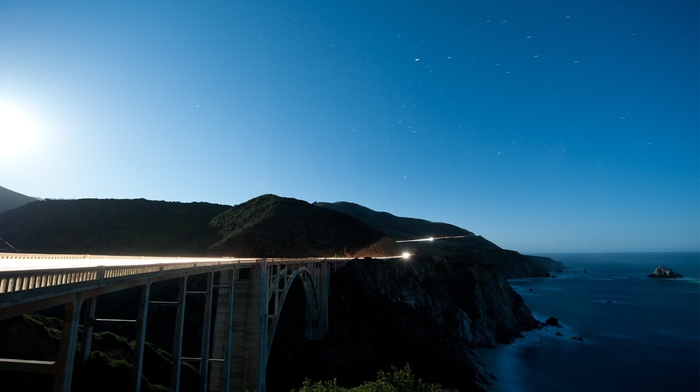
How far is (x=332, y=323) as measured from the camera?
44250mm

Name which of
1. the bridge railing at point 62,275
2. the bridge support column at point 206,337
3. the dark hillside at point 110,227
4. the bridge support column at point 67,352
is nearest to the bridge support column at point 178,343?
the bridge railing at point 62,275

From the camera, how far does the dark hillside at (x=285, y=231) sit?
66312 mm

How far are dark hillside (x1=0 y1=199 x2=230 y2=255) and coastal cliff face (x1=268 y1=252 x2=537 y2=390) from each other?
35613 millimetres

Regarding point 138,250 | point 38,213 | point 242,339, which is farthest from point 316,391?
point 38,213

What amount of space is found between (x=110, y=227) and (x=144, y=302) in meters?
86.9

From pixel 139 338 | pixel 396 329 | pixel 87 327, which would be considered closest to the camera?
pixel 87 327

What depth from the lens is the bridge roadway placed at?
25.1ft

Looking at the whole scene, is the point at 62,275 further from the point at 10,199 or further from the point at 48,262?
the point at 10,199

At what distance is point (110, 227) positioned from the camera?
83812 millimetres

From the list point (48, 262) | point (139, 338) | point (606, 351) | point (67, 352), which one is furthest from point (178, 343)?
point (606, 351)

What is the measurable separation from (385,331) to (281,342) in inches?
490

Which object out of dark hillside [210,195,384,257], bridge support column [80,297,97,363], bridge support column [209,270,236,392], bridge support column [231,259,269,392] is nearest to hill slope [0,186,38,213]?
dark hillside [210,195,384,257]

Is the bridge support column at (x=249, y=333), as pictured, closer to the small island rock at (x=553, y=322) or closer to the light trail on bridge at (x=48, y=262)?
the light trail on bridge at (x=48, y=262)

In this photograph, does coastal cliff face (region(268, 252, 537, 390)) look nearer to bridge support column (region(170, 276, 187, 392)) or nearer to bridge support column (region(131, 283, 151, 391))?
bridge support column (region(170, 276, 187, 392))
